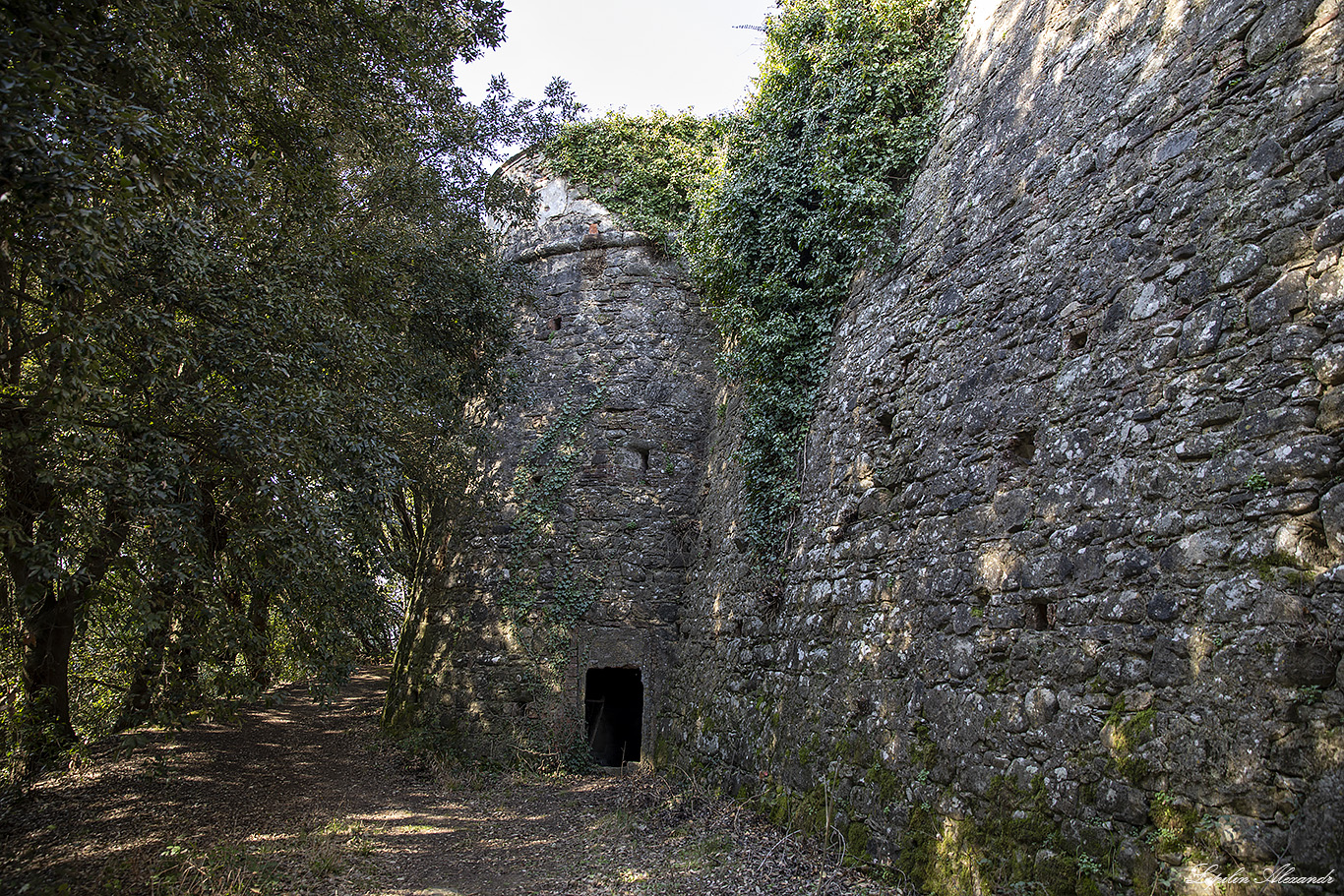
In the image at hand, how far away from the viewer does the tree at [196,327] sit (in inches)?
142

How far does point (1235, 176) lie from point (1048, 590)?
2258mm

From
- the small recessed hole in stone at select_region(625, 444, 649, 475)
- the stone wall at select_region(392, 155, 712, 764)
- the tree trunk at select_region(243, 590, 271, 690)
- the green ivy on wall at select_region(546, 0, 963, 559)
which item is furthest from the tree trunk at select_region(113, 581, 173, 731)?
the small recessed hole in stone at select_region(625, 444, 649, 475)

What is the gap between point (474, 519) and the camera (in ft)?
33.0

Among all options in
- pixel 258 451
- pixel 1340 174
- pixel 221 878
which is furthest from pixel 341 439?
pixel 1340 174

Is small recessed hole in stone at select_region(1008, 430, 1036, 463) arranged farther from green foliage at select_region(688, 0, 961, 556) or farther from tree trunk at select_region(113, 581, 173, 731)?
tree trunk at select_region(113, 581, 173, 731)

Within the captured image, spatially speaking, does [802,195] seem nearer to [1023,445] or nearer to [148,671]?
[1023,445]

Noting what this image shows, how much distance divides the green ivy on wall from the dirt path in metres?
2.82

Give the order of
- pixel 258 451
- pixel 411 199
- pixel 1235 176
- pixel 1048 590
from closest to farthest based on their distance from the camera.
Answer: pixel 1235 176, pixel 1048 590, pixel 258 451, pixel 411 199

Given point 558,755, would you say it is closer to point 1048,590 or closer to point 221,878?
point 221,878

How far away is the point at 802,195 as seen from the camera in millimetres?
7430

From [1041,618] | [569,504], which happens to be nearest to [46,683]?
[569,504]

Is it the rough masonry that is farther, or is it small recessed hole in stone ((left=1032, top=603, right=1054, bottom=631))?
small recessed hole in stone ((left=1032, top=603, right=1054, bottom=631))

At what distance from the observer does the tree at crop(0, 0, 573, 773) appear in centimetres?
361

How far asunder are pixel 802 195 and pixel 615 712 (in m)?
7.24
